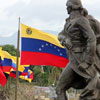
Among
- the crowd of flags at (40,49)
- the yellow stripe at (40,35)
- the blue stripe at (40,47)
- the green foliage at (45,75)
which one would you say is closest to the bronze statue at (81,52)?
the crowd of flags at (40,49)

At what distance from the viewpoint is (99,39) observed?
25.8 feet

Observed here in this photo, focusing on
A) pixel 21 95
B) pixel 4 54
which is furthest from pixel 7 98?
pixel 4 54

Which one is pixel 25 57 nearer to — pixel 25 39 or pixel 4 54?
pixel 25 39

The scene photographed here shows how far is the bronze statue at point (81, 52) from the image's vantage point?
749cm

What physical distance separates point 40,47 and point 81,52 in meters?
8.89

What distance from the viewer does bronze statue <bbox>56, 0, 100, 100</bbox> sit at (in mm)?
7488

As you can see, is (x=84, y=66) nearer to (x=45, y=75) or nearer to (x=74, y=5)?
(x=74, y=5)

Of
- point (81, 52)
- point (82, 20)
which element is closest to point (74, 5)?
point (82, 20)

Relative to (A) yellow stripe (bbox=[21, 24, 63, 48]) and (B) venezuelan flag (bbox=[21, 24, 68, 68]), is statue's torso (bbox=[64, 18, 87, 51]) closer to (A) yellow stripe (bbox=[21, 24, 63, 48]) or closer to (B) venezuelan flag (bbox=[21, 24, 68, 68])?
(B) venezuelan flag (bbox=[21, 24, 68, 68])

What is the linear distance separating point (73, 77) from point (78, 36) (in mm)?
837

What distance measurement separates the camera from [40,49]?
16.3 meters

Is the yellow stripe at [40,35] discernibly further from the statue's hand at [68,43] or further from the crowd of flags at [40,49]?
the statue's hand at [68,43]

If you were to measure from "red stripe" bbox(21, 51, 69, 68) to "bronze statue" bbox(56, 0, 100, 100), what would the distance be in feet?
24.6

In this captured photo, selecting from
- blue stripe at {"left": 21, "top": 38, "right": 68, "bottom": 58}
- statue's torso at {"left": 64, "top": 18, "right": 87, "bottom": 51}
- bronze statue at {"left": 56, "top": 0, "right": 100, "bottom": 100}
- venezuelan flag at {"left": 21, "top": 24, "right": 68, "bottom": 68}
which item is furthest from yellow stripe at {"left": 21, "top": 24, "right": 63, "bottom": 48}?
statue's torso at {"left": 64, "top": 18, "right": 87, "bottom": 51}
